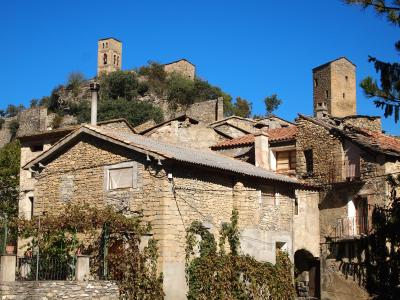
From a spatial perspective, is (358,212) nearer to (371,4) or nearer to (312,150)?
(312,150)

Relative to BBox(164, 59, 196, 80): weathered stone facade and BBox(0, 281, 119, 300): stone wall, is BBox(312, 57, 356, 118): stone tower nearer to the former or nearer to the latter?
BBox(164, 59, 196, 80): weathered stone facade

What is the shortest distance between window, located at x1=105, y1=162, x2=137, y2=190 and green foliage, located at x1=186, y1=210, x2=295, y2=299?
2.64m

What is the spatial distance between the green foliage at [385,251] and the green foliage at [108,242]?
8.02 meters

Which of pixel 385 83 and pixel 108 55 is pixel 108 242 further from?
pixel 108 55

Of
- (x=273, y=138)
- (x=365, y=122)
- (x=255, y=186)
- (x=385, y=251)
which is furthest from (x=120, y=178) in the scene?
(x=365, y=122)

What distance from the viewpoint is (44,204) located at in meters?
26.5

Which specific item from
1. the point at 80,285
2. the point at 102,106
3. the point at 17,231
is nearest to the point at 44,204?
the point at 17,231

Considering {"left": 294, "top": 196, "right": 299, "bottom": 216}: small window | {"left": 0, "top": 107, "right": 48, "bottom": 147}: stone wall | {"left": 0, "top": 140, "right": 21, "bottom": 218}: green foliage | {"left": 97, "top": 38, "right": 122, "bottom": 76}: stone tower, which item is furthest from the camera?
{"left": 97, "top": 38, "right": 122, "bottom": 76}: stone tower

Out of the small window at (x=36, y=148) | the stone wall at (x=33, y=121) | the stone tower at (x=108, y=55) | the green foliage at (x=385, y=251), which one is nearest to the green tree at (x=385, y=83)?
the green foliage at (x=385, y=251)

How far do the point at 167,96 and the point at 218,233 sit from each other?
47812 mm

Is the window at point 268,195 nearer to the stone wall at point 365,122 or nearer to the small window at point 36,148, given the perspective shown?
the stone wall at point 365,122

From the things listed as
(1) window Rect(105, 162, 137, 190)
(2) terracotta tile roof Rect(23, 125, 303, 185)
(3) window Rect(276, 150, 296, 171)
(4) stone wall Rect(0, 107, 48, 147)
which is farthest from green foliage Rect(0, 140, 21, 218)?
(4) stone wall Rect(0, 107, 48, 147)

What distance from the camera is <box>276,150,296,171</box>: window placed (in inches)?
1248

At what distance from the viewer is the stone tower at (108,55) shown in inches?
3634
